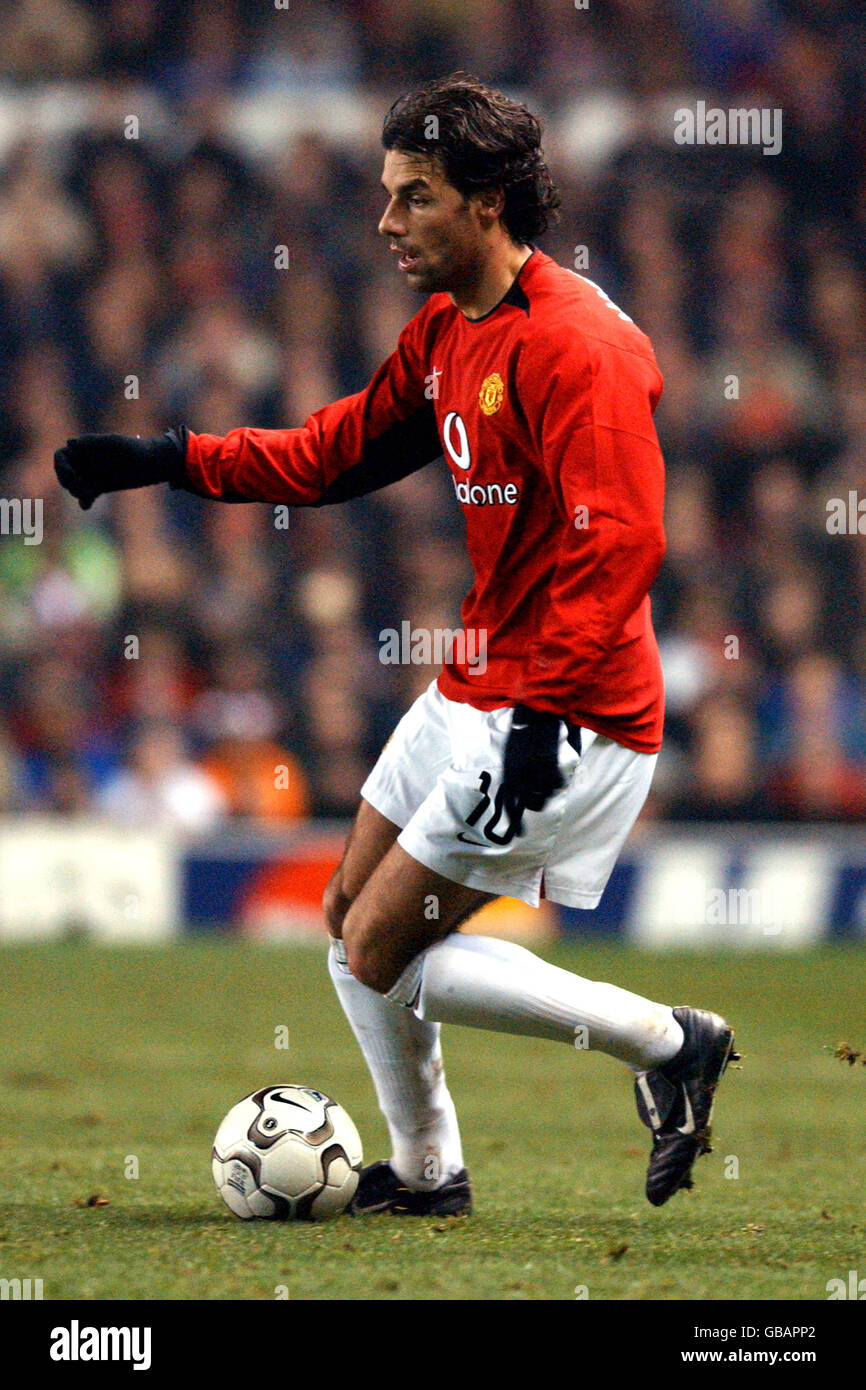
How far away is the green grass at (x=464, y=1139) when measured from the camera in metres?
3.69

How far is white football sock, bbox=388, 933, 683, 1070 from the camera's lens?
395 cm

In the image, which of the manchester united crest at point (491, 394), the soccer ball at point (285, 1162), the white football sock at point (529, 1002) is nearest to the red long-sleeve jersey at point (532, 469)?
the manchester united crest at point (491, 394)

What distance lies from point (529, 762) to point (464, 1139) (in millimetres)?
2256

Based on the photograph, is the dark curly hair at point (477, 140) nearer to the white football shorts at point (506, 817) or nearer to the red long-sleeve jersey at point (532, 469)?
the red long-sleeve jersey at point (532, 469)

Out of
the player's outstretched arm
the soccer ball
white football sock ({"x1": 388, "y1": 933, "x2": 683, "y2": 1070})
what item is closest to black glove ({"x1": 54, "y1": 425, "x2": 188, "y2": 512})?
the player's outstretched arm

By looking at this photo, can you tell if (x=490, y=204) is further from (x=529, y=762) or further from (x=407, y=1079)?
(x=407, y=1079)

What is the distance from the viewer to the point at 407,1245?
3938 mm

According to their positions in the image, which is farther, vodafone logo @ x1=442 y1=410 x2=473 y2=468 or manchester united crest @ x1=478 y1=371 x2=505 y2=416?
vodafone logo @ x1=442 y1=410 x2=473 y2=468

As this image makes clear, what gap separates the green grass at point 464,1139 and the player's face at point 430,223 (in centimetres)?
195

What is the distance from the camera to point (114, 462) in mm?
4379

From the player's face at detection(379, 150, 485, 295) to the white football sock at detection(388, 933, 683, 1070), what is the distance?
1.35 meters

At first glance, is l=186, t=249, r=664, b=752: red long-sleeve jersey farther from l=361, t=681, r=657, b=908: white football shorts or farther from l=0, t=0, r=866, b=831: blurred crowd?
l=0, t=0, r=866, b=831: blurred crowd

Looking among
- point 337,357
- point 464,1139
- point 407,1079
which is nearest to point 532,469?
point 407,1079

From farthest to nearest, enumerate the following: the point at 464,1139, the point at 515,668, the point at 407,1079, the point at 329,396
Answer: the point at 329,396, the point at 464,1139, the point at 407,1079, the point at 515,668
